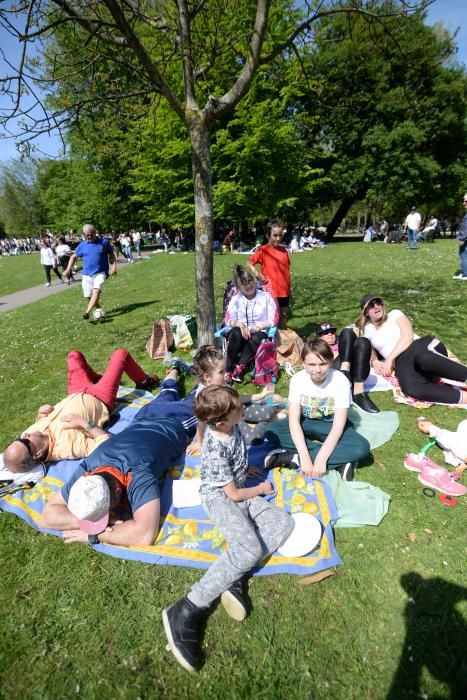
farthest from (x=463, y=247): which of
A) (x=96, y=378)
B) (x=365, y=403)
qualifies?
(x=96, y=378)

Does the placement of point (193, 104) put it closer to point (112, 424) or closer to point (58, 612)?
point (112, 424)

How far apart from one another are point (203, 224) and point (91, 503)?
173 inches

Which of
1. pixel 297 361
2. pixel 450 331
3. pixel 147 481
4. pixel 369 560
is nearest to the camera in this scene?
pixel 369 560

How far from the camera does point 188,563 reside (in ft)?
9.94

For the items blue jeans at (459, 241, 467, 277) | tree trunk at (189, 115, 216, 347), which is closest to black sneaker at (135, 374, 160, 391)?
→ tree trunk at (189, 115, 216, 347)

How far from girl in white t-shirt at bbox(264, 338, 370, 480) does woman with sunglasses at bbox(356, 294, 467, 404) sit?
1502mm

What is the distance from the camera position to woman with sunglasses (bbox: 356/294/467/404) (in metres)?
4.91

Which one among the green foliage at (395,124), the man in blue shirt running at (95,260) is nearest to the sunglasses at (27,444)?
the man in blue shirt running at (95,260)

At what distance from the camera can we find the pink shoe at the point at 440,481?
3461mm

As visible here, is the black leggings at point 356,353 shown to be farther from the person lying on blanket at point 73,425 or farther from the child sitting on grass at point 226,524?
the person lying on blanket at point 73,425

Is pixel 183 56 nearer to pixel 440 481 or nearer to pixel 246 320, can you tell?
pixel 246 320

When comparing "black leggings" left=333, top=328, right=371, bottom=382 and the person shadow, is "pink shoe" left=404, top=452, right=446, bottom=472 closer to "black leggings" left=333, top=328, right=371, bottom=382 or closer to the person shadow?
the person shadow

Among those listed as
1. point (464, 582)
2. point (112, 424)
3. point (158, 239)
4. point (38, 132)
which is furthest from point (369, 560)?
point (158, 239)

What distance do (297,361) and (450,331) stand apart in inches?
128
